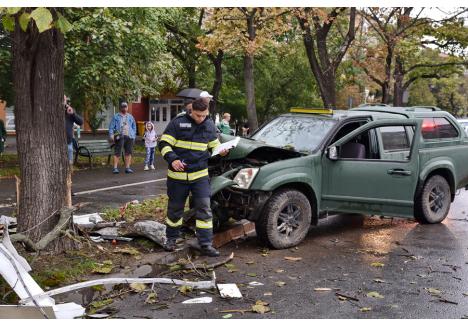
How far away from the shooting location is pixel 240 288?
538 cm

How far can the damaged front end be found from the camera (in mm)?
6785

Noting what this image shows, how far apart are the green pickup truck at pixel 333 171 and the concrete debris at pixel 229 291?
154 cm

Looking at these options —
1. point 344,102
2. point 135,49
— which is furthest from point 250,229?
point 344,102

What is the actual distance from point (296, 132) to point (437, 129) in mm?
2474

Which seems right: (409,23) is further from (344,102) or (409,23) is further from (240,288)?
(344,102)

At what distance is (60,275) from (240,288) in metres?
1.69

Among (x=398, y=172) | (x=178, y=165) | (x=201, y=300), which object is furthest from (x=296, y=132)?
(x=201, y=300)

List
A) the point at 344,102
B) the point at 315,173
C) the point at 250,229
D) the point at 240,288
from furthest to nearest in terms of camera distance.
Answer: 1. the point at 344,102
2. the point at 250,229
3. the point at 315,173
4. the point at 240,288

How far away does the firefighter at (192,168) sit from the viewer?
20.9ft

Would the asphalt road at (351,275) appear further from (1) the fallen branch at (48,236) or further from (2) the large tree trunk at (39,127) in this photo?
(2) the large tree trunk at (39,127)

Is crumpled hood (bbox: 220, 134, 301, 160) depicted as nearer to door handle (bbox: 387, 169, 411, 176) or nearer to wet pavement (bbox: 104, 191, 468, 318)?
wet pavement (bbox: 104, 191, 468, 318)

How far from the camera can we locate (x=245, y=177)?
6.80 metres

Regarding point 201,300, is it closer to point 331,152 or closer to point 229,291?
point 229,291

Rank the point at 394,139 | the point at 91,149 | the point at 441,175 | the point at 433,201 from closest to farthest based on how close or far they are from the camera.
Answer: the point at 394,139 → the point at 433,201 → the point at 441,175 → the point at 91,149
